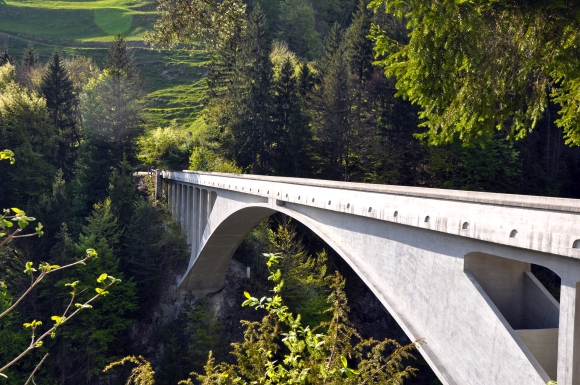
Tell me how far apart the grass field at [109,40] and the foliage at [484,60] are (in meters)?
52.3

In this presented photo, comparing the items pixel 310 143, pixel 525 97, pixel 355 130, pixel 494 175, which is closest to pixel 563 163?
pixel 494 175

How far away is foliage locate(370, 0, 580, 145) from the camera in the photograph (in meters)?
7.98

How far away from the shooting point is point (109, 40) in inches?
3403

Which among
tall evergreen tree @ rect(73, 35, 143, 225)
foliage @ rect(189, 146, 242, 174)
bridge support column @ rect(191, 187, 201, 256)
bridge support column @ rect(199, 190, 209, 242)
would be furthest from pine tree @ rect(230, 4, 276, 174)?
bridge support column @ rect(199, 190, 209, 242)

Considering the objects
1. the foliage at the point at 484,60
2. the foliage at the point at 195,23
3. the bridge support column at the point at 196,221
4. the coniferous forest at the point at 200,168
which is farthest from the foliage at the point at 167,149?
the foliage at the point at 484,60

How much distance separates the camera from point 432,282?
7.72 m

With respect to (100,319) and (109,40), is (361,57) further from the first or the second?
(109,40)

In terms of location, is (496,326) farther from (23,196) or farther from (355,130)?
(23,196)

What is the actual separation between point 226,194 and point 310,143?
44.2 feet

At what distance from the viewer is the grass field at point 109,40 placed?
68250 mm

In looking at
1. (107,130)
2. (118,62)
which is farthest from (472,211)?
(118,62)

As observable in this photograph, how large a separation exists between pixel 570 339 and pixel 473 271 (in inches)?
75.0

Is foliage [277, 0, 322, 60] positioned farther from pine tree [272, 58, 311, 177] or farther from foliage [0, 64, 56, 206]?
foliage [0, 64, 56, 206]

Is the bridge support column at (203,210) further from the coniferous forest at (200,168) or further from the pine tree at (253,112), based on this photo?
the pine tree at (253,112)
